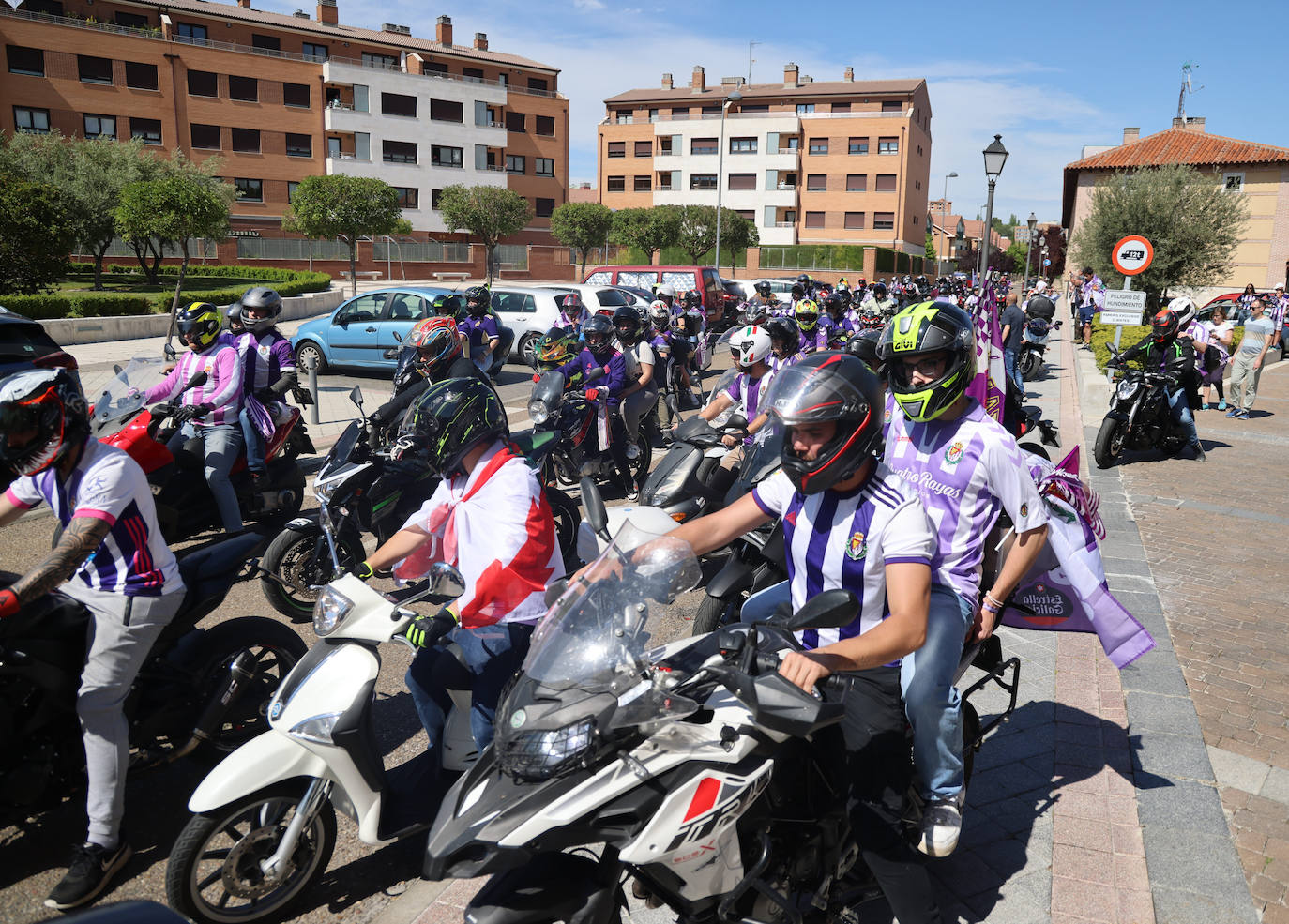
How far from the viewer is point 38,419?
3201 mm

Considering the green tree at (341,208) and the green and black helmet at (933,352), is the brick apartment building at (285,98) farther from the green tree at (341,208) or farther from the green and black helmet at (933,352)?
the green and black helmet at (933,352)

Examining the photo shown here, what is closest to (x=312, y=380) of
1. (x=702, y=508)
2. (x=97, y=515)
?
(x=702, y=508)

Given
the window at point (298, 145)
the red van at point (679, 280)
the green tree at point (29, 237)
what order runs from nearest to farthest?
the green tree at point (29, 237) < the red van at point (679, 280) < the window at point (298, 145)

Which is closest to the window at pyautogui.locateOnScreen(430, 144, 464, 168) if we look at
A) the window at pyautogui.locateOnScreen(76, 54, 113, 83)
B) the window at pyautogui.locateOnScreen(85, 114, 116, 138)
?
the window at pyautogui.locateOnScreen(85, 114, 116, 138)

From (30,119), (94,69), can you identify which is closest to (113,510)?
(30,119)

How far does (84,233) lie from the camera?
32344mm

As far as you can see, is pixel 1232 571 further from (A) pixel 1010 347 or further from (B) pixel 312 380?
(B) pixel 312 380

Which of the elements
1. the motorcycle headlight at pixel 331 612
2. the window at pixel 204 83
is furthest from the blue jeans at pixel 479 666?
the window at pixel 204 83

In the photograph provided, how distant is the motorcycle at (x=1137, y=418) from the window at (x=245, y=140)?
5277 cm

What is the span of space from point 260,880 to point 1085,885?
297cm

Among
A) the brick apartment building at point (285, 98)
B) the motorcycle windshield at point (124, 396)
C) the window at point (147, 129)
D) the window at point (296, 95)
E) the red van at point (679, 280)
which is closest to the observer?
the motorcycle windshield at point (124, 396)

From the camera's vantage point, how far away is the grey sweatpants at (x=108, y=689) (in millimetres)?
3295

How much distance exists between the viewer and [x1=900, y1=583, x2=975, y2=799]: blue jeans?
3.01 m

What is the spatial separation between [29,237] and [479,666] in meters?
21.1
